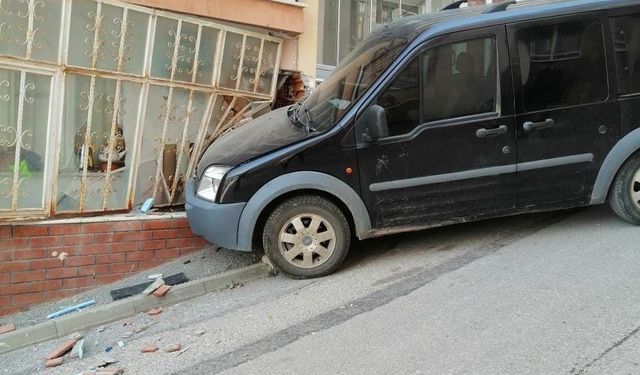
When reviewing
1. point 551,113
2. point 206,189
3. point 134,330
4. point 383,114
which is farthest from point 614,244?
point 134,330

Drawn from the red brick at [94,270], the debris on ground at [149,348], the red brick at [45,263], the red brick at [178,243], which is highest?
the red brick at [178,243]

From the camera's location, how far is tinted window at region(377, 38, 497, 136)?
4.46 metres

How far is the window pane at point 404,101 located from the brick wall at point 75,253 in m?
2.34

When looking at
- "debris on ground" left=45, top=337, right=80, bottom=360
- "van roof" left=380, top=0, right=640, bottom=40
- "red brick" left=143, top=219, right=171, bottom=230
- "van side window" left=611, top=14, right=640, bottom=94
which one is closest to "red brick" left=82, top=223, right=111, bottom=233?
"red brick" left=143, top=219, right=171, bottom=230

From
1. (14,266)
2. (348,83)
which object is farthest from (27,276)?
(348,83)

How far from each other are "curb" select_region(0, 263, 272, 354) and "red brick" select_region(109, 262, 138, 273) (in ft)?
2.16

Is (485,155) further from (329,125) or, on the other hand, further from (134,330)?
(134,330)

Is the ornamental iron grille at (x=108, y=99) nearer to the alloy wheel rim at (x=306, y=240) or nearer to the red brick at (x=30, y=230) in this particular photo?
the red brick at (x=30, y=230)

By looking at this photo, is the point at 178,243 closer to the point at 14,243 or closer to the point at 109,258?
the point at 109,258

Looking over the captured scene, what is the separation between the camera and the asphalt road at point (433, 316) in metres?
3.15

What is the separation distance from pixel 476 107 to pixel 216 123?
9.79 ft

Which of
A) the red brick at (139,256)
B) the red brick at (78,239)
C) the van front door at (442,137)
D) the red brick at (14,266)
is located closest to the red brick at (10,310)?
the red brick at (14,266)

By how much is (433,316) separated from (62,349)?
2.62m

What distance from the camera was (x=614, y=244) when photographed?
181 inches
